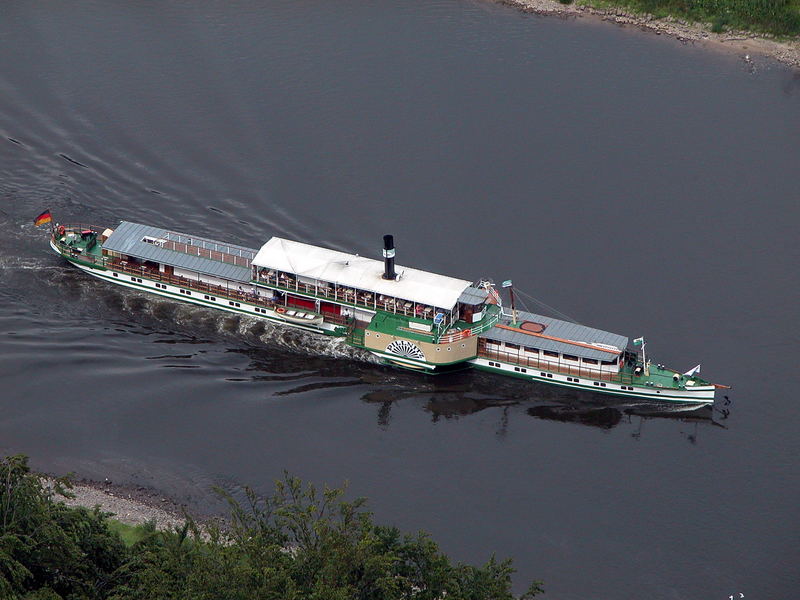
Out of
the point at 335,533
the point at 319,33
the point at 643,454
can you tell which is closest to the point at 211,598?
the point at 335,533

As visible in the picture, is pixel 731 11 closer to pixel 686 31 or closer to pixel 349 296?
pixel 686 31

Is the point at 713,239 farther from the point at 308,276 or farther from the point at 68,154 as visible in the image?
the point at 68,154

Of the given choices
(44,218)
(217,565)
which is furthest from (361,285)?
(217,565)

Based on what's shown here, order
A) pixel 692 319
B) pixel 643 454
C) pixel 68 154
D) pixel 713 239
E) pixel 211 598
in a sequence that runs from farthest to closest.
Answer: pixel 68 154 < pixel 713 239 < pixel 692 319 < pixel 643 454 < pixel 211 598

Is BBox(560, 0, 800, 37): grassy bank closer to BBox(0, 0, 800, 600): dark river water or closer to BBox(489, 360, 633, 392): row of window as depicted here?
BBox(0, 0, 800, 600): dark river water

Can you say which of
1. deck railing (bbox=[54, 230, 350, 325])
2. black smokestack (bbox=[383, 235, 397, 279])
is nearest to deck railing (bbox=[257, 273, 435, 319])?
deck railing (bbox=[54, 230, 350, 325])

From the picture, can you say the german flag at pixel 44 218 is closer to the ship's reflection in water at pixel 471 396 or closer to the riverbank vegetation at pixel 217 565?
Result: the ship's reflection in water at pixel 471 396
